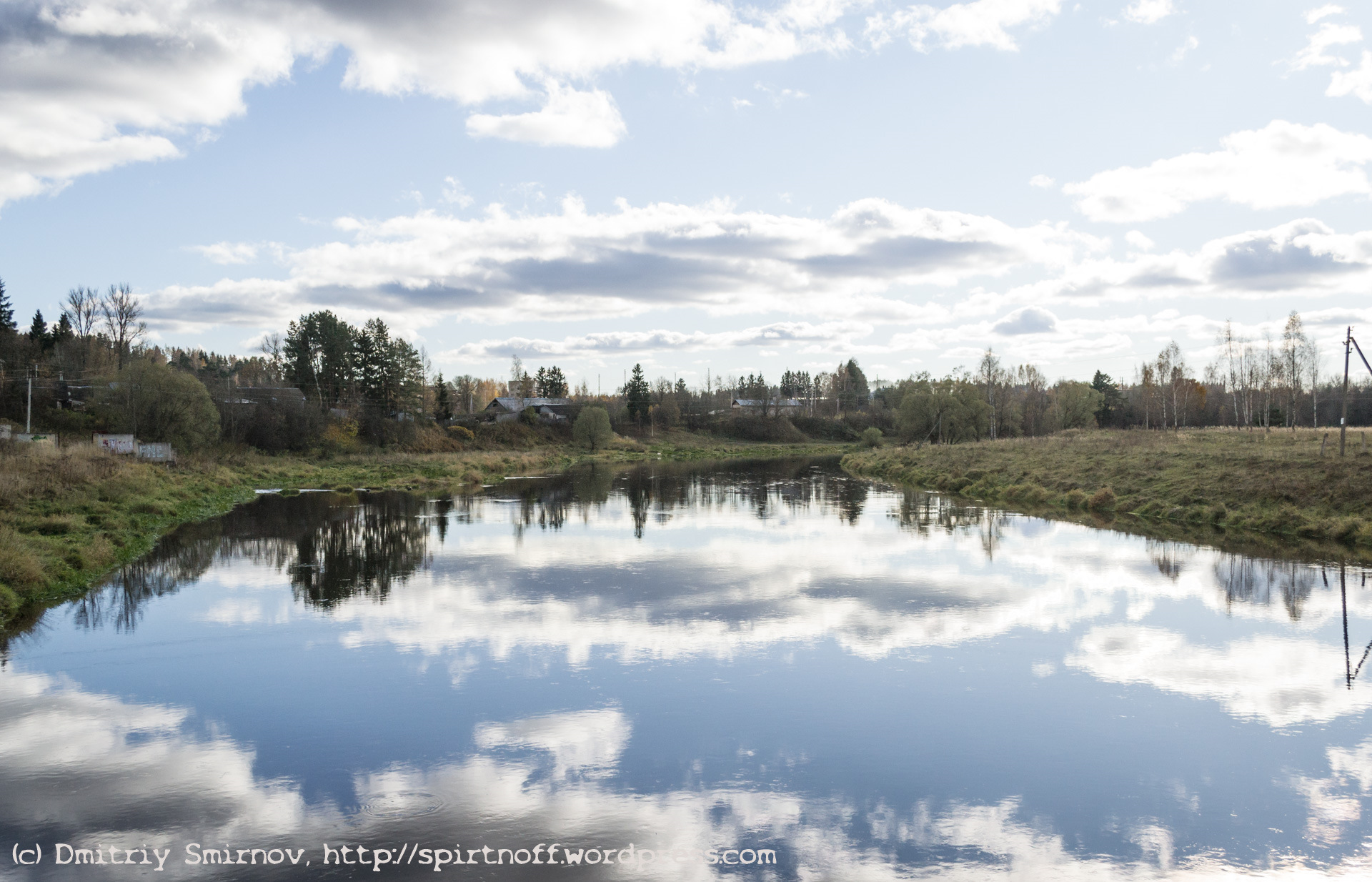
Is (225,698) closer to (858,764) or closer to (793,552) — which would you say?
(858,764)

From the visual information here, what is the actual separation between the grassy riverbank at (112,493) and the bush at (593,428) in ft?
83.5

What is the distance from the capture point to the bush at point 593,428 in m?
85.8

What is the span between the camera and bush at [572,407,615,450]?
85.8m

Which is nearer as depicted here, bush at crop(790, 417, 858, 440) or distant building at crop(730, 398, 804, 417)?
bush at crop(790, 417, 858, 440)

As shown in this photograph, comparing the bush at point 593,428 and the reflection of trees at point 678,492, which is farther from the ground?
the bush at point 593,428

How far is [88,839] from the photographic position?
6.71 m

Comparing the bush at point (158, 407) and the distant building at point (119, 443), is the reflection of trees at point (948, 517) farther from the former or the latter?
the bush at point (158, 407)

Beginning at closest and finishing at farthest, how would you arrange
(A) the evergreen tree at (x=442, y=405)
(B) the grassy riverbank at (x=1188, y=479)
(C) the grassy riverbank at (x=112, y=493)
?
(C) the grassy riverbank at (x=112, y=493), (B) the grassy riverbank at (x=1188, y=479), (A) the evergreen tree at (x=442, y=405)

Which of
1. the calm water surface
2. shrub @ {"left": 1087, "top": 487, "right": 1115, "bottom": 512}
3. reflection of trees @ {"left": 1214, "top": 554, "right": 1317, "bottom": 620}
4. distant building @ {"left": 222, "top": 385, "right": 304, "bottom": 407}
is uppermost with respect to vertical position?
distant building @ {"left": 222, "top": 385, "right": 304, "bottom": 407}

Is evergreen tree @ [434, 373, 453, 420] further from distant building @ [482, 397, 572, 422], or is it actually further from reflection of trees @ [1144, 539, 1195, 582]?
reflection of trees @ [1144, 539, 1195, 582]

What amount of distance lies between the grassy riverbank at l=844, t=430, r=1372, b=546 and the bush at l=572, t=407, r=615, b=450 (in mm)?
41155

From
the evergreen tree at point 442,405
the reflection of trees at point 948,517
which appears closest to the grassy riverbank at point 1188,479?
the reflection of trees at point 948,517

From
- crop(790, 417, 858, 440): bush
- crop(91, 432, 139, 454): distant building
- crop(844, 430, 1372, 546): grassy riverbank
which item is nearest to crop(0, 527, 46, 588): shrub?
crop(91, 432, 139, 454): distant building

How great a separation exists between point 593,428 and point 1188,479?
6293cm
